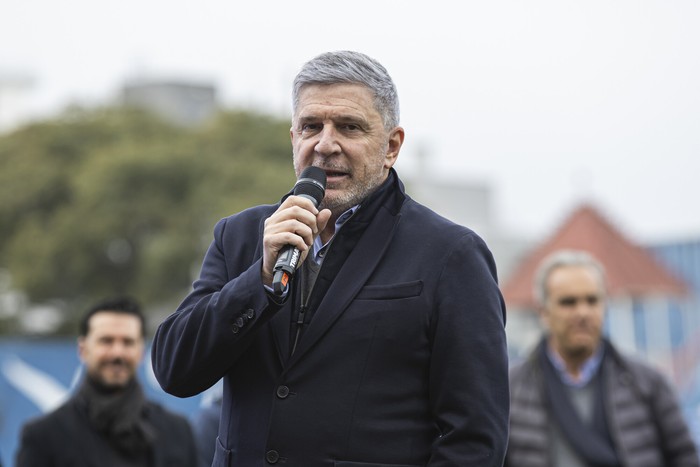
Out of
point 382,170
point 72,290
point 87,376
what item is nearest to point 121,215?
point 72,290

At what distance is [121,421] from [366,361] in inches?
150

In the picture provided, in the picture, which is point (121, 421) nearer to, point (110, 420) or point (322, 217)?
point (110, 420)

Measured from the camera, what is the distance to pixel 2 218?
41969 mm

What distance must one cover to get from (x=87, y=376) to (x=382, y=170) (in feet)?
13.5

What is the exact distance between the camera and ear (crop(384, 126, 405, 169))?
3.52 metres

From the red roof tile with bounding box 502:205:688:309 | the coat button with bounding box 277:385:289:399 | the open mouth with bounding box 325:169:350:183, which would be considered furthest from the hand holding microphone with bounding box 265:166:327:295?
the red roof tile with bounding box 502:205:688:309

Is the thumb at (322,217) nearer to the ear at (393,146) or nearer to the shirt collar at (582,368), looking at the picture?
the ear at (393,146)

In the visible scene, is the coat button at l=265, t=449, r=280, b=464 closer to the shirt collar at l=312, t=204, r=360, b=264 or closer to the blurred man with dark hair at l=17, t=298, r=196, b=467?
the shirt collar at l=312, t=204, r=360, b=264

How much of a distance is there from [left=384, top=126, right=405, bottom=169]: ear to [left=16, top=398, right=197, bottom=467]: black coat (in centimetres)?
359

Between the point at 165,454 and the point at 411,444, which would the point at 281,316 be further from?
the point at 165,454

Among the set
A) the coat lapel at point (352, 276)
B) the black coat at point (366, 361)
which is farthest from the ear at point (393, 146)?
the black coat at point (366, 361)

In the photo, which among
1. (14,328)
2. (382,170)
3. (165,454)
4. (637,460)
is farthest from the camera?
(14,328)

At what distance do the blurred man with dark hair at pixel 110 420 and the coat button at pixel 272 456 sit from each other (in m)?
3.53

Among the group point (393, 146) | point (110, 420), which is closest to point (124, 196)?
point (110, 420)
